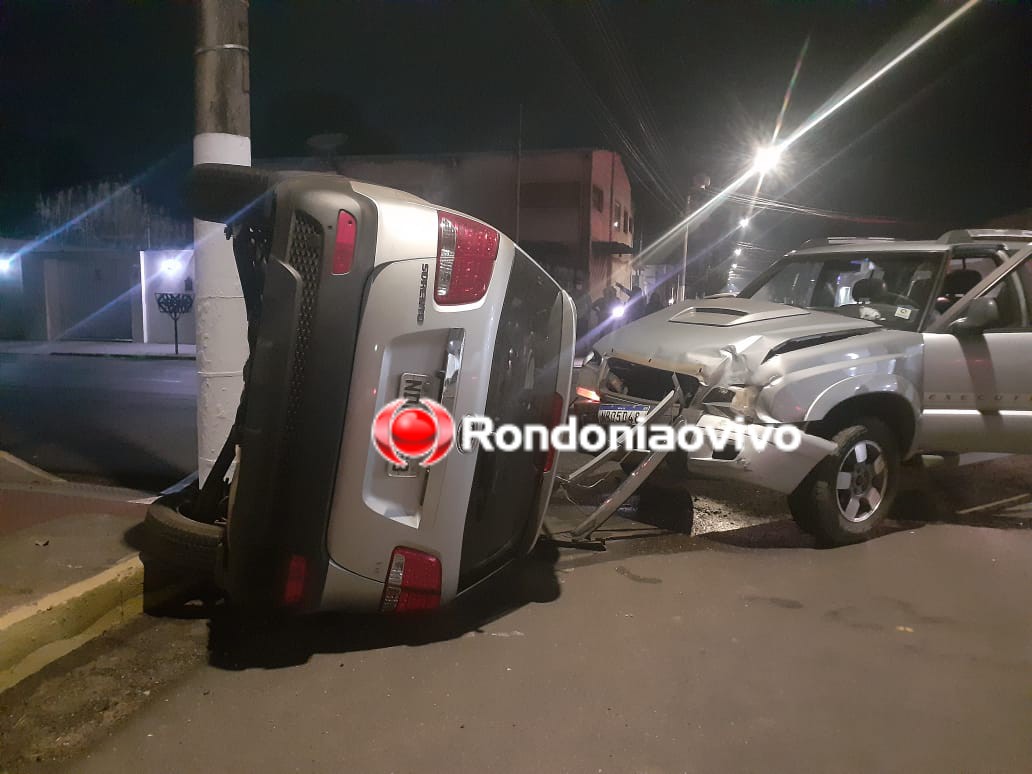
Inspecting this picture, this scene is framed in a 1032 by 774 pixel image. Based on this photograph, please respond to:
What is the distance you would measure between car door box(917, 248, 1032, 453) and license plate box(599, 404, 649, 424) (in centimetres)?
199

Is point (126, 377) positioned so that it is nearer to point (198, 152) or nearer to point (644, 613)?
point (198, 152)

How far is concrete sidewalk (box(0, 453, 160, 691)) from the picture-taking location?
9.58ft

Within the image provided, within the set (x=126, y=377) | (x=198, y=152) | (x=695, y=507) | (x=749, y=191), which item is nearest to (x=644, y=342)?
(x=695, y=507)

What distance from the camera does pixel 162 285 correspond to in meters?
23.1

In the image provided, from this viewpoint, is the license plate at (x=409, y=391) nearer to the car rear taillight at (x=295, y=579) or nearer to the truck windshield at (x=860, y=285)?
the car rear taillight at (x=295, y=579)

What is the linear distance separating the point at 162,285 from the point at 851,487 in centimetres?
2313

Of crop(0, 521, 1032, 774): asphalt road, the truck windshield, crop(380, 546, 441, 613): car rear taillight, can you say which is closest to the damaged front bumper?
crop(0, 521, 1032, 774): asphalt road

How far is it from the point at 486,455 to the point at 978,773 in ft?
6.86

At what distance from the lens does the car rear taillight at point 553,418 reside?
11.6 ft

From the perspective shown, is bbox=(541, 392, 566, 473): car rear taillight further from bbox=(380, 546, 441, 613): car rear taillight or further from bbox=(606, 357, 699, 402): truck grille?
bbox=(606, 357, 699, 402): truck grille

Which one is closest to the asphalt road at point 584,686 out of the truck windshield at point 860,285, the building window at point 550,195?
the truck windshield at point 860,285

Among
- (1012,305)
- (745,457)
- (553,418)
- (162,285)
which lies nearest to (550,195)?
(162,285)

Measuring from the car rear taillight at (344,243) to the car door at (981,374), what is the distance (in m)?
4.06

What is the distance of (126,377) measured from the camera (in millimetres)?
14281
